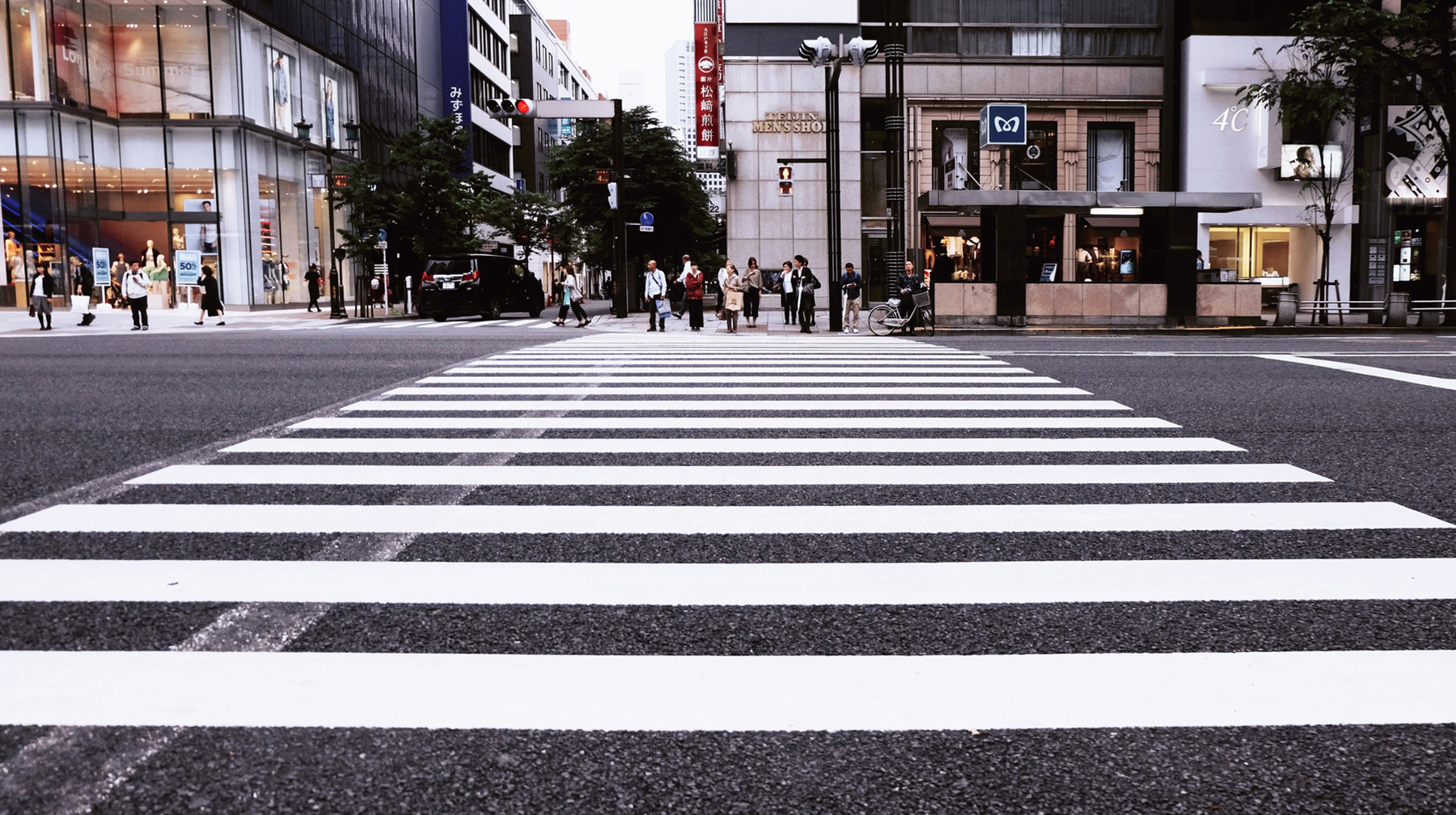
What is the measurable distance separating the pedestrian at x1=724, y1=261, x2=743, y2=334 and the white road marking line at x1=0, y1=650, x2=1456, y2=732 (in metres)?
22.4

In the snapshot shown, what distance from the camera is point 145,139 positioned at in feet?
127

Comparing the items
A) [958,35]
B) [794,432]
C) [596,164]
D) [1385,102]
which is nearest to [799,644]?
[794,432]

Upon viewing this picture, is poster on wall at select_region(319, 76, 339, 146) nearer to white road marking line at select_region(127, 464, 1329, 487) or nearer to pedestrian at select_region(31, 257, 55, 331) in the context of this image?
pedestrian at select_region(31, 257, 55, 331)

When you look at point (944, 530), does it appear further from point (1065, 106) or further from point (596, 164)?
point (596, 164)

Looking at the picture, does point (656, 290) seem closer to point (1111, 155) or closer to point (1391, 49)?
point (1391, 49)

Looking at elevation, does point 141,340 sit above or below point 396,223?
below

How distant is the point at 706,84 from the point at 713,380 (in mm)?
31230

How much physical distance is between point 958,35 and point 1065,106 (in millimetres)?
4358

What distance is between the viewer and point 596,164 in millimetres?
48781

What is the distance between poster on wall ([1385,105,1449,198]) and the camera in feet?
121

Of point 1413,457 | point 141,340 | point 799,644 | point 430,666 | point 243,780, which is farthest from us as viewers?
point 141,340

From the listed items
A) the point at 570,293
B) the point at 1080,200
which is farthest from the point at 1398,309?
the point at 570,293

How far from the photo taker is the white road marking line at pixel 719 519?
5.48 meters

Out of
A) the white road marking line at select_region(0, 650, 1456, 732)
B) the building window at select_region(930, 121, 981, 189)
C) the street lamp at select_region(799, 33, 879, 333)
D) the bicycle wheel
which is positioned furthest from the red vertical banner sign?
the white road marking line at select_region(0, 650, 1456, 732)
